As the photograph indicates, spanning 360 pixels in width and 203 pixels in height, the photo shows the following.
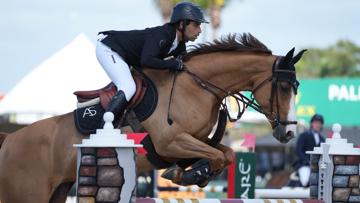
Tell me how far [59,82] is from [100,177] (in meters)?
8.56

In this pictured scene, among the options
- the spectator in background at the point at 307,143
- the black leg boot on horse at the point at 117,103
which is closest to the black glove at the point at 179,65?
the black leg boot on horse at the point at 117,103

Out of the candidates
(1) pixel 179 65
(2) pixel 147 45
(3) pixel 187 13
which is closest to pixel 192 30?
(3) pixel 187 13

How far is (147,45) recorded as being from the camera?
283 inches

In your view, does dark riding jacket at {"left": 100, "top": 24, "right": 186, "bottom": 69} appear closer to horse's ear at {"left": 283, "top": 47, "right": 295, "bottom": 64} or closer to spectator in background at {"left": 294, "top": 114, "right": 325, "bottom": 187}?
horse's ear at {"left": 283, "top": 47, "right": 295, "bottom": 64}

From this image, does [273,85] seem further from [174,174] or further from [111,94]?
[111,94]

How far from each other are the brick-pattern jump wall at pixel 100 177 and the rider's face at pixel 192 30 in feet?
5.49

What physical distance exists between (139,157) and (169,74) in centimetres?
76

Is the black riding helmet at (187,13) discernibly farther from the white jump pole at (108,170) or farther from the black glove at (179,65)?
the white jump pole at (108,170)

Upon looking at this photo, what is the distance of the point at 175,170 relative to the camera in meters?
6.98

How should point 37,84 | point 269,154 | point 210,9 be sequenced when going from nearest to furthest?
point 37,84
point 269,154
point 210,9

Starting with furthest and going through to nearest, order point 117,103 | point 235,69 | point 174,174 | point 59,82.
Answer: point 59,82
point 235,69
point 117,103
point 174,174

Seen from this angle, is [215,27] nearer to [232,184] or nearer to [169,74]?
[232,184]

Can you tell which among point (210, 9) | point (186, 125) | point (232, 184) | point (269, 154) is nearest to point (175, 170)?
point (186, 125)

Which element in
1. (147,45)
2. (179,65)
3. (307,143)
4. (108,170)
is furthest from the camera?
(307,143)
